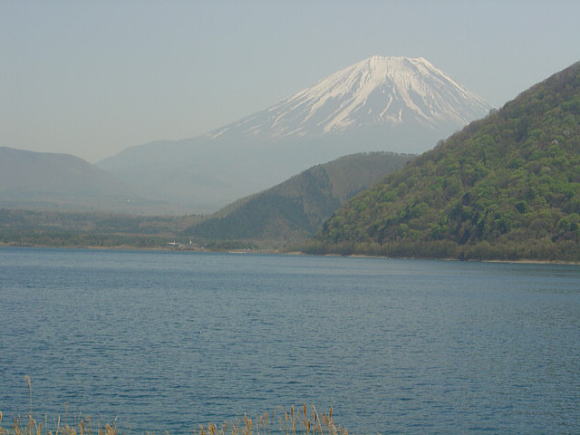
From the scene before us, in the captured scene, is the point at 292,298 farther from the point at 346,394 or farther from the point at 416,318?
the point at 346,394

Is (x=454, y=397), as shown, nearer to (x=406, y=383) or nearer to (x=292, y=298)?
(x=406, y=383)

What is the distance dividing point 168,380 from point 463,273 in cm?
11927

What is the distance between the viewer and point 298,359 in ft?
181

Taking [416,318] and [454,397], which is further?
Result: [416,318]

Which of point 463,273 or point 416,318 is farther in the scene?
point 463,273

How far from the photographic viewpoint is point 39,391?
4412 centimetres

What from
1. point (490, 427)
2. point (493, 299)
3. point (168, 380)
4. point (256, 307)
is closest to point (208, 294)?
point (256, 307)

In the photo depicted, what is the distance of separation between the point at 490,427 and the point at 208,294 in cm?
7167

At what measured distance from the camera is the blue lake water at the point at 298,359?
136 ft

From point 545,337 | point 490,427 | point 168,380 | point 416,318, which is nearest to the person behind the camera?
point 490,427

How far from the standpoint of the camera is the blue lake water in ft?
136

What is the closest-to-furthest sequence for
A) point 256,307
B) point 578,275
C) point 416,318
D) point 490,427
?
1. point 490,427
2. point 416,318
3. point 256,307
4. point 578,275

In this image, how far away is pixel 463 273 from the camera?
527 ft

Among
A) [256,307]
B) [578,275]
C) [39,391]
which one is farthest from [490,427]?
[578,275]
